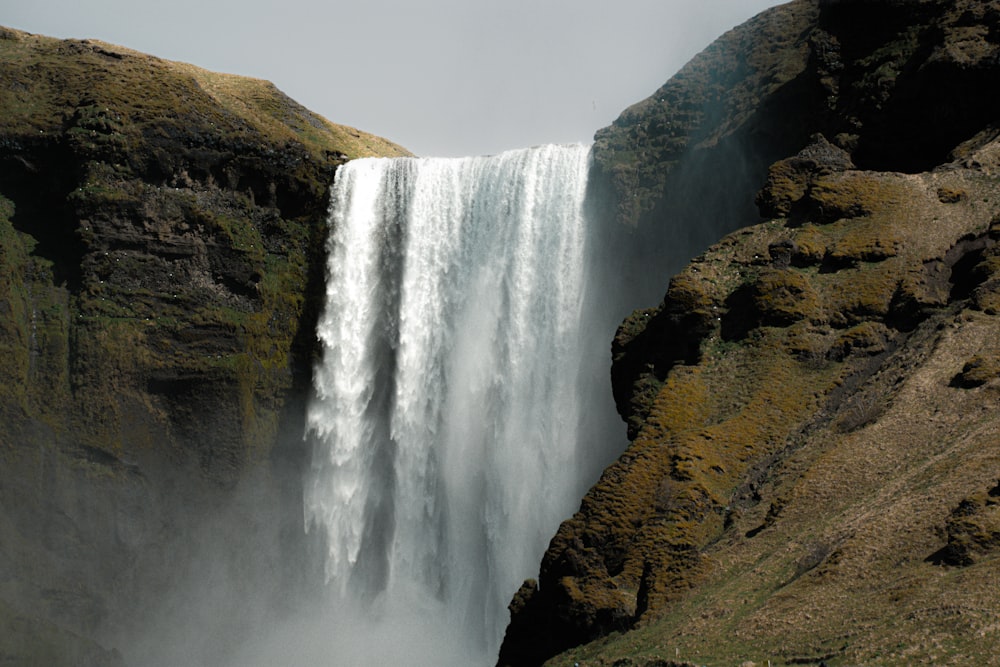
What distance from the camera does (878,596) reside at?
720 inches

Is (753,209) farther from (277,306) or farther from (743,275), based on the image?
(277,306)

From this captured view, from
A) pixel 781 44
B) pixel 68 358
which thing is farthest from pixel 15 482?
pixel 781 44

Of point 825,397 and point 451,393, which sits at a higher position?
point 451,393

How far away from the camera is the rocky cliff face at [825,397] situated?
1930 centimetres

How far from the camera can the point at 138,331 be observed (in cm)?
4819

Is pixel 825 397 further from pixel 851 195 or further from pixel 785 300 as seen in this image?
pixel 851 195

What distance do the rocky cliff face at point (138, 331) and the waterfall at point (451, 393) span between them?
92.2 inches

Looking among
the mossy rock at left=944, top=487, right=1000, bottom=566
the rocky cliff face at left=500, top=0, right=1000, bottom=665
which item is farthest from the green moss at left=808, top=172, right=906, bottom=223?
the mossy rock at left=944, top=487, right=1000, bottom=566

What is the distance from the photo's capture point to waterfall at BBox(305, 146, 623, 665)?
1735 inches

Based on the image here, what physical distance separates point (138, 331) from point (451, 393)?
1418cm

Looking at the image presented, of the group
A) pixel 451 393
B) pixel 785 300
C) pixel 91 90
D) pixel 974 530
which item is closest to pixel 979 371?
pixel 785 300

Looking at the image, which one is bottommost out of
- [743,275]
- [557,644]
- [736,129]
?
[557,644]

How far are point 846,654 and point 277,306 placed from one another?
38.3 meters

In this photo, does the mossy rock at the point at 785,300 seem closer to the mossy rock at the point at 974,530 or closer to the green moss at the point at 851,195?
the green moss at the point at 851,195
